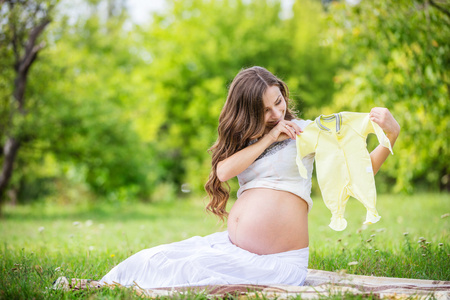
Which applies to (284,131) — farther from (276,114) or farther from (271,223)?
(271,223)

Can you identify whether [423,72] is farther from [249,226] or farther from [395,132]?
[249,226]

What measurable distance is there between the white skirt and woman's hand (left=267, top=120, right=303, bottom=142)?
30.2 inches

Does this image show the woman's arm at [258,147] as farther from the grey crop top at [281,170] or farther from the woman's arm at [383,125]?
the woman's arm at [383,125]

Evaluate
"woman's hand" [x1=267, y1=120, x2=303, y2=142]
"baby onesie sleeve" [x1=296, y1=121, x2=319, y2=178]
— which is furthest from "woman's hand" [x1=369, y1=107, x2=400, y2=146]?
"woman's hand" [x1=267, y1=120, x2=303, y2=142]

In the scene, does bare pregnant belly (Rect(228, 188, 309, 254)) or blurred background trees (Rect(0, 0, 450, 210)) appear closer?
bare pregnant belly (Rect(228, 188, 309, 254))

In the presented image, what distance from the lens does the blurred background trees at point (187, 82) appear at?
23.6 ft

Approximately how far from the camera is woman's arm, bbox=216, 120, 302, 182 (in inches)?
115

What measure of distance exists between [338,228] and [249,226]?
60 centimetres

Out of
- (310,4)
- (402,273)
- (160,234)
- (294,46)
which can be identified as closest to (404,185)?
(160,234)

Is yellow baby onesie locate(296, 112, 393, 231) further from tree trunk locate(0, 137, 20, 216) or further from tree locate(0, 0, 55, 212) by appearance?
tree trunk locate(0, 137, 20, 216)

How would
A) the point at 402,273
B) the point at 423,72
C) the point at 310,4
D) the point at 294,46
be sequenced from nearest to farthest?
1. the point at 402,273
2. the point at 423,72
3. the point at 294,46
4. the point at 310,4

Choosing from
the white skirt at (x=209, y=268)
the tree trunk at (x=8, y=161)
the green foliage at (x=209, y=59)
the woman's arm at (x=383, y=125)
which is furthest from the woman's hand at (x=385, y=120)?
the green foliage at (x=209, y=59)

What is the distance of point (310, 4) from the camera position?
2200 cm

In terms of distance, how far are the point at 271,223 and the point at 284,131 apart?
0.61 meters
